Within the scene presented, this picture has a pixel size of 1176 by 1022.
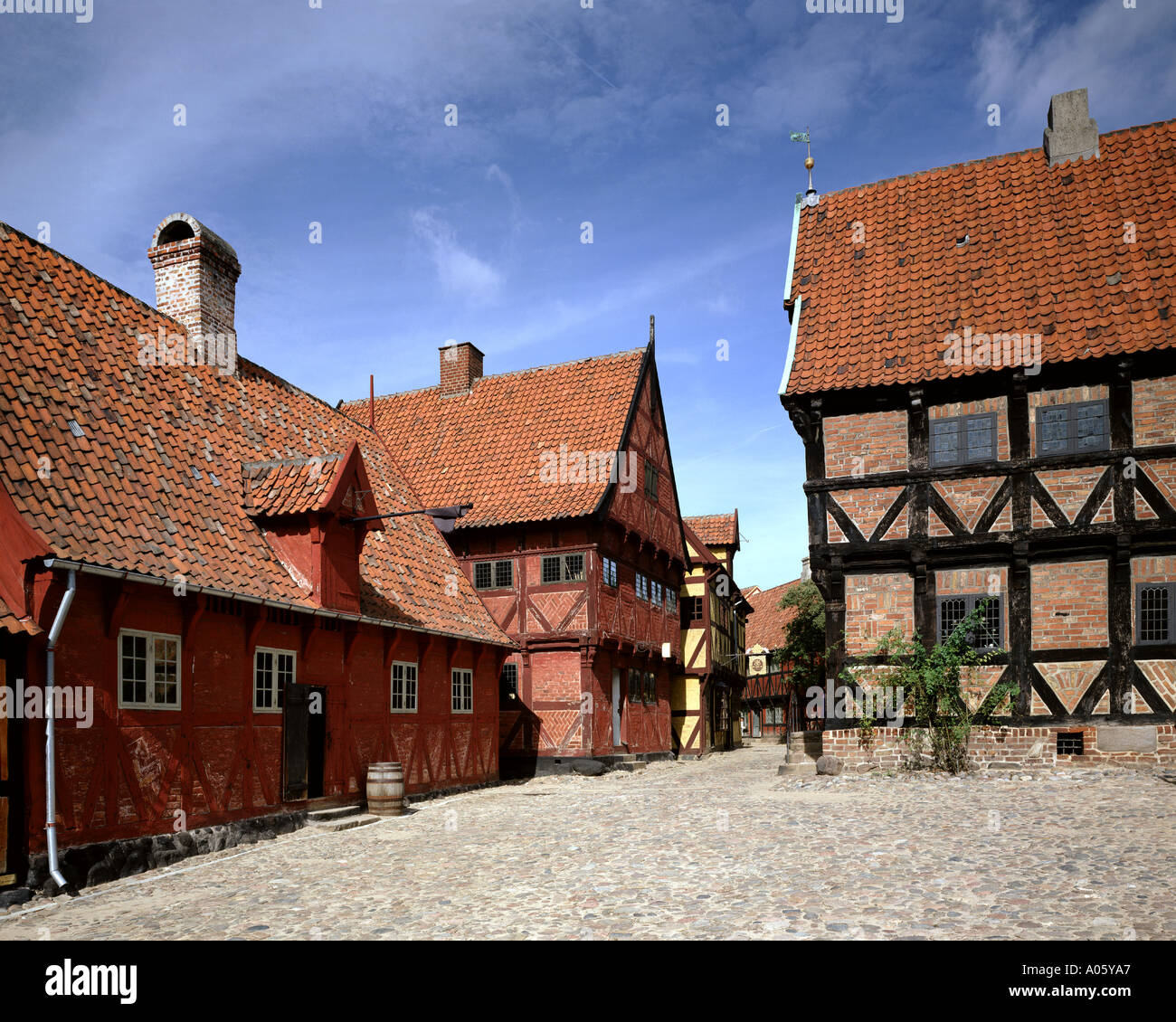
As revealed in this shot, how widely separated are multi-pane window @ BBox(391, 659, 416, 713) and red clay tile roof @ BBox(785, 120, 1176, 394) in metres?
8.72

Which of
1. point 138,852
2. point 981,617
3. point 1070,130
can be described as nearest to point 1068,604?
point 981,617

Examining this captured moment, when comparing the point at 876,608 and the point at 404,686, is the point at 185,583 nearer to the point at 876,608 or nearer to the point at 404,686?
the point at 404,686

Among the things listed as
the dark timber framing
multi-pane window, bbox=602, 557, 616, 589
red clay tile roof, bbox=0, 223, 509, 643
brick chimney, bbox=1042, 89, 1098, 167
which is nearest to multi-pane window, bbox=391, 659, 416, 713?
red clay tile roof, bbox=0, 223, 509, 643

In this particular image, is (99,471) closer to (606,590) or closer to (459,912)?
(459,912)

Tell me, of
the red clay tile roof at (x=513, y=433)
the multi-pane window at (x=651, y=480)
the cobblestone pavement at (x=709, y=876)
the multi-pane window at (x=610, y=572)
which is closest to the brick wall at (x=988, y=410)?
the cobblestone pavement at (x=709, y=876)

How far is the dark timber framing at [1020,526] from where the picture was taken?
1633 centimetres

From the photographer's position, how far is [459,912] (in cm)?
786

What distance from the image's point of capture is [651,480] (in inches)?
1118

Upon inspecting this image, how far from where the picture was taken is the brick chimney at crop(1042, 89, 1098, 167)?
19.8 meters

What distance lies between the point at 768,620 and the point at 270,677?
42.3 metres

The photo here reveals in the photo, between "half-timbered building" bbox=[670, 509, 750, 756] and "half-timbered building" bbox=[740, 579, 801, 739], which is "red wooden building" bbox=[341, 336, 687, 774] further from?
"half-timbered building" bbox=[740, 579, 801, 739]

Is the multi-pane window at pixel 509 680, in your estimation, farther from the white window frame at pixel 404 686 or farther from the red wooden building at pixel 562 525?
the white window frame at pixel 404 686

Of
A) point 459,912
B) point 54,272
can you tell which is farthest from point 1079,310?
point 54,272

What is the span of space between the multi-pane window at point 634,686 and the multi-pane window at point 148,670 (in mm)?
16474
